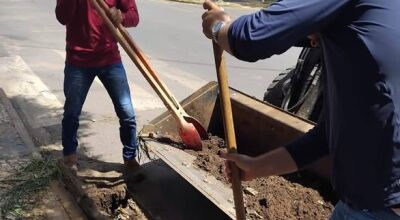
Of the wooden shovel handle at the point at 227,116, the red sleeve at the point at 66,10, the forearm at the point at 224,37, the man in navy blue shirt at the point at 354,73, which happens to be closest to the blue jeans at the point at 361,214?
the man in navy blue shirt at the point at 354,73

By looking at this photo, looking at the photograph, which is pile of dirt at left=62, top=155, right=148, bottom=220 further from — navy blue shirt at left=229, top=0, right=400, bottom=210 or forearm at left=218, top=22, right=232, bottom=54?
navy blue shirt at left=229, top=0, right=400, bottom=210

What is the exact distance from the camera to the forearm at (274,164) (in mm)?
2191

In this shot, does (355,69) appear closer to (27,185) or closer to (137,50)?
(137,50)

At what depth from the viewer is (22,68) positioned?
8242 millimetres

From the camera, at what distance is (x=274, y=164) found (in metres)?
2.21

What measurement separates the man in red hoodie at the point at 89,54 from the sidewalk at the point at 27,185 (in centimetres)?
43

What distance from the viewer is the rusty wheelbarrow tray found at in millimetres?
3799

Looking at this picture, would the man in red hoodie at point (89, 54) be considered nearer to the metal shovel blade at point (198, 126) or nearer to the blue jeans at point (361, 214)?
the metal shovel blade at point (198, 126)

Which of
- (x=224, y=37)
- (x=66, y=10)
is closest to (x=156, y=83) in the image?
(x=66, y=10)

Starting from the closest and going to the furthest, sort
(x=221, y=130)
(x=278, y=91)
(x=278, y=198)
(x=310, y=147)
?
1. (x=310, y=147)
2. (x=278, y=198)
3. (x=221, y=130)
4. (x=278, y=91)

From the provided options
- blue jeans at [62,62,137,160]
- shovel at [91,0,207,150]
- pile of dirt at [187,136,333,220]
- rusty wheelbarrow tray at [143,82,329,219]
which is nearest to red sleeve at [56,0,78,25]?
shovel at [91,0,207,150]

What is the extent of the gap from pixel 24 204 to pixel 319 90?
2.58 metres

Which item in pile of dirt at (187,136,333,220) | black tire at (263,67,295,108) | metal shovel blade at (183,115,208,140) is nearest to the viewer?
pile of dirt at (187,136,333,220)

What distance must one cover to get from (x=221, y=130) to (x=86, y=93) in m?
1.35
